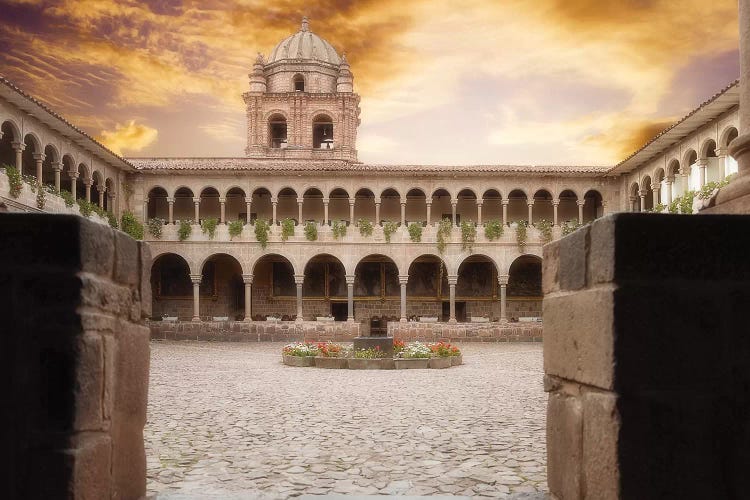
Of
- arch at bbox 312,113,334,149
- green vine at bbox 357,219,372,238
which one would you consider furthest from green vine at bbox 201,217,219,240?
arch at bbox 312,113,334,149

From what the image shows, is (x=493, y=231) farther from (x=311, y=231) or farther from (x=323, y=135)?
(x=323, y=135)

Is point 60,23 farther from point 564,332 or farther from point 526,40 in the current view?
point 564,332

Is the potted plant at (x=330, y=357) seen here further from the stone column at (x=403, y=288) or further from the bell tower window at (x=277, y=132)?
the bell tower window at (x=277, y=132)

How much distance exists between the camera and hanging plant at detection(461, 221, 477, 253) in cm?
2911

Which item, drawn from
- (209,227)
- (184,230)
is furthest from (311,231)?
(184,230)

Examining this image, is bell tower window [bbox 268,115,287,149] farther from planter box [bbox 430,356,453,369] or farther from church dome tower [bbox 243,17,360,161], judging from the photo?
planter box [bbox 430,356,453,369]

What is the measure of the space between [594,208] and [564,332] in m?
30.0

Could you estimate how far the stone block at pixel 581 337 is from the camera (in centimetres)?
271

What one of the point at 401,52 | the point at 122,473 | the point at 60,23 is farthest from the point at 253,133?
the point at 122,473

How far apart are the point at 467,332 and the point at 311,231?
8.49m

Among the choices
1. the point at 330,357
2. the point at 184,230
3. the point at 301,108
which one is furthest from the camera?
the point at 301,108

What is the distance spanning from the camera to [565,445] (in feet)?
10.8

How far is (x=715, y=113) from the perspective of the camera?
67.0ft

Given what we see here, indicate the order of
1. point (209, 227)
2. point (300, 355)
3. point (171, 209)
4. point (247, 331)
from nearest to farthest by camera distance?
point (300, 355) → point (247, 331) → point (209, 227) → point (171, 209)
